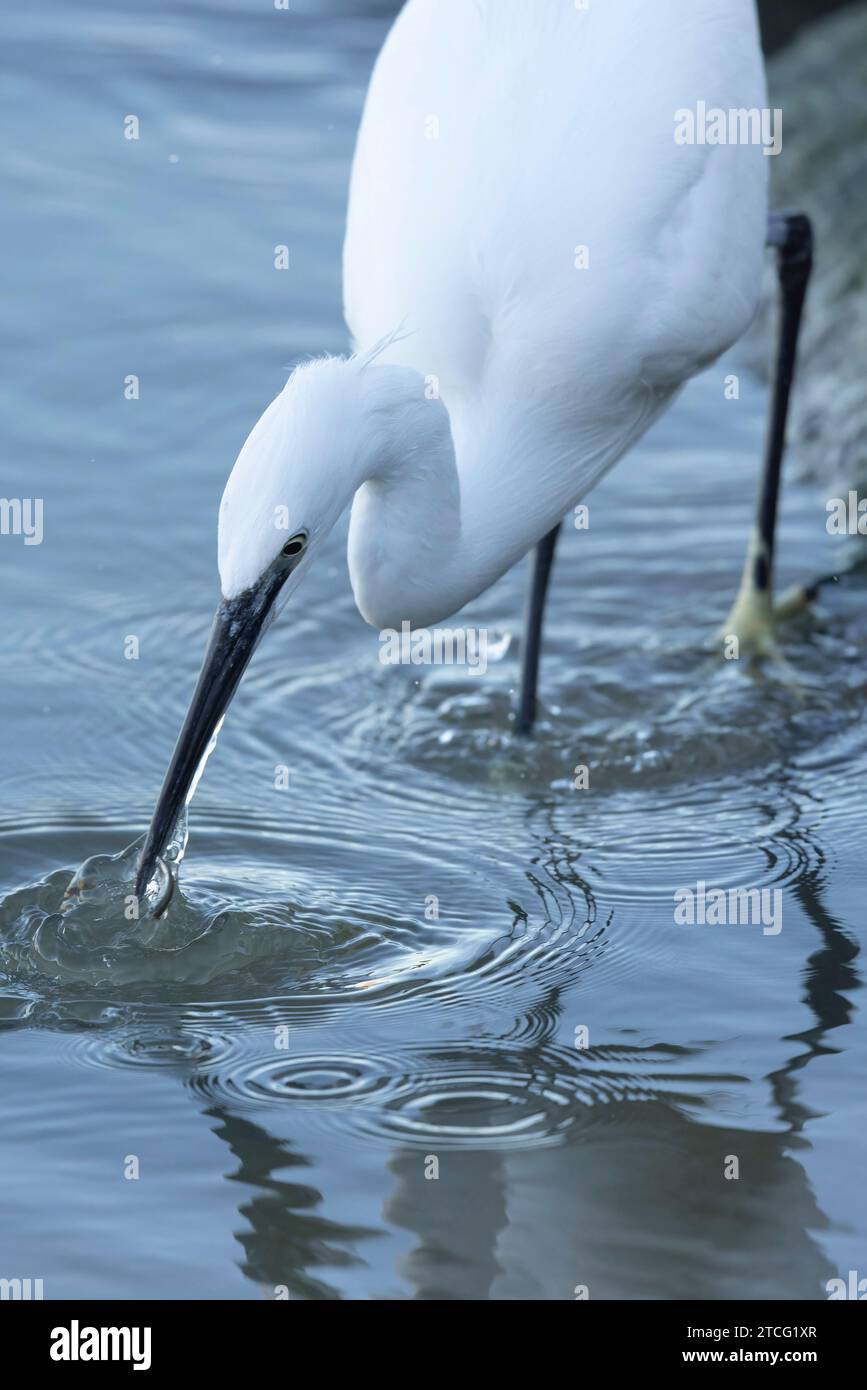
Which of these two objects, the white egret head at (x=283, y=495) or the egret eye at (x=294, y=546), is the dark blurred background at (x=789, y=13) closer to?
the white egret head at (x=283, y=495)

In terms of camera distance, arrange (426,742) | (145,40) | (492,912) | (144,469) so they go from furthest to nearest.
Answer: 1. (145,40)
2. (144,469)
3. (426,742)
4. (492,912)

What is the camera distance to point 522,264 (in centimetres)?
472

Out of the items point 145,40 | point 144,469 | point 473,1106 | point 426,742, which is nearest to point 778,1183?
point 473,1106

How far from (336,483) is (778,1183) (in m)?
1.63

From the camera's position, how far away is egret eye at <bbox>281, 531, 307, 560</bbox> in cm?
380

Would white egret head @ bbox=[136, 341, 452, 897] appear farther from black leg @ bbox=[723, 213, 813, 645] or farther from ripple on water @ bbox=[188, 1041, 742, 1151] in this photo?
black leg @ bbox=[723, 213, 813, 645]

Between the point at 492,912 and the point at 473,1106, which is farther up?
the point at 492,912

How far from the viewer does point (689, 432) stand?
784cm

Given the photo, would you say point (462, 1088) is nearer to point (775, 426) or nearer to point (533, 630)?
point (533, 630)

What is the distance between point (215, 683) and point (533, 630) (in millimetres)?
1990

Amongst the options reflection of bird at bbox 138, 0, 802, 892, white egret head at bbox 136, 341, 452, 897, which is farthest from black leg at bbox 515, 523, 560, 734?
white egret head at bbox 136, 341, 452, 897

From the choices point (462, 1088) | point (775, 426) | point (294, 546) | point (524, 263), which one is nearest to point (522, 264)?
point (524, 263)
